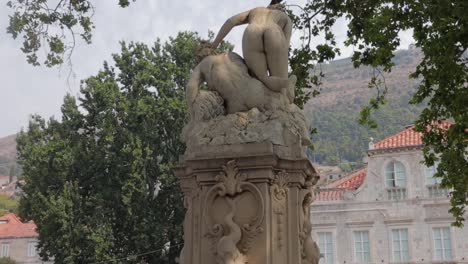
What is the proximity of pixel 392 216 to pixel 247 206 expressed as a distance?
25.8 metres

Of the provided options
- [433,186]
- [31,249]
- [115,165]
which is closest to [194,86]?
[115,165]

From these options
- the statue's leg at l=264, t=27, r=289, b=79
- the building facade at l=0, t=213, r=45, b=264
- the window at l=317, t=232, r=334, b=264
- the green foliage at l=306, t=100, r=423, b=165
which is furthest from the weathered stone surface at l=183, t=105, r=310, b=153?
the green foliage at l=306, t=100, r=423, b=165

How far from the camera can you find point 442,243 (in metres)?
29.3

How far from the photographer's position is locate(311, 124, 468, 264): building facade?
29.4 m

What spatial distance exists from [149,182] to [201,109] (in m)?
21.1

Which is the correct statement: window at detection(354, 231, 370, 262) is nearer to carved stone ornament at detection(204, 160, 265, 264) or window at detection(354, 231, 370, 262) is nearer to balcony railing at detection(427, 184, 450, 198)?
balcony railing at detection(427, 184, 450, 198)

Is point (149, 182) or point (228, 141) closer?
point (228, 141)

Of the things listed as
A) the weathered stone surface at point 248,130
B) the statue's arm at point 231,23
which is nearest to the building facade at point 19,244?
the statue's arm at point 231,23

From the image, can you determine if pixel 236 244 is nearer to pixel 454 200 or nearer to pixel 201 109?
pixel 201 109

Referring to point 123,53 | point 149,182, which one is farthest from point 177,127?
point 123,53

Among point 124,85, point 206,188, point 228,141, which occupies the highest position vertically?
point 124,85

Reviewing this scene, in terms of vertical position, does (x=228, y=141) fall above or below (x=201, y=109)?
below

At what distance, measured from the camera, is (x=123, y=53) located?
28906mm

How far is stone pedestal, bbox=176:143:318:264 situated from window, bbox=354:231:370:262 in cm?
2511
